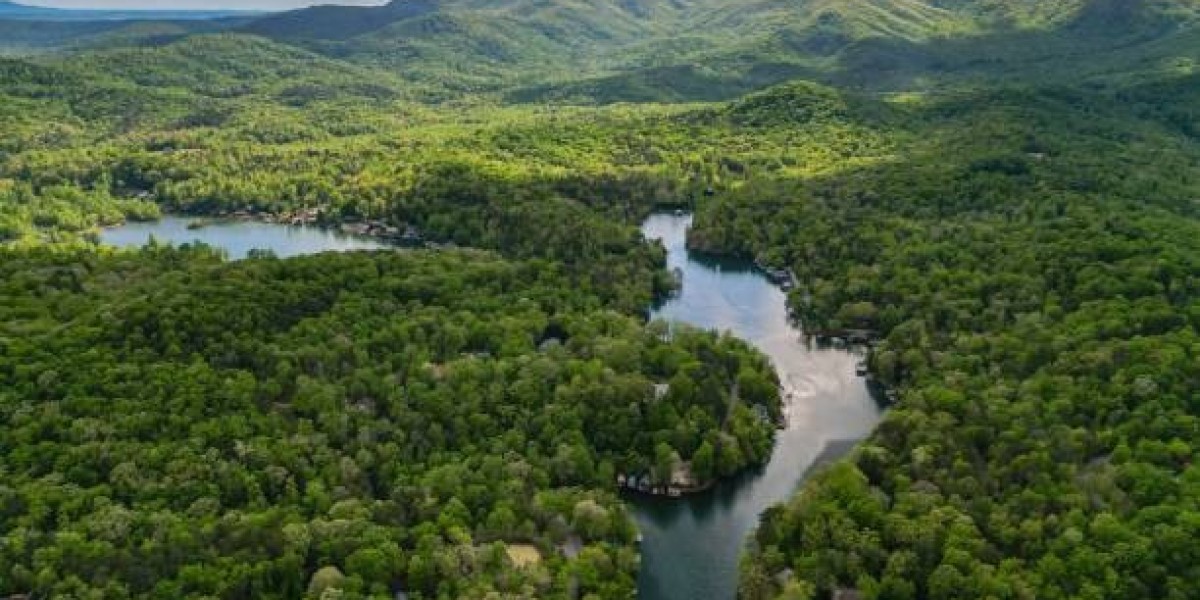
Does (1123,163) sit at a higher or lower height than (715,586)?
higher

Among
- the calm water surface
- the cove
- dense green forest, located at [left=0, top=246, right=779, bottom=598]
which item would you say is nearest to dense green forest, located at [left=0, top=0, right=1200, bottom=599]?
dense green forest, located at [left=0, top=246, right=779, bottom=598]

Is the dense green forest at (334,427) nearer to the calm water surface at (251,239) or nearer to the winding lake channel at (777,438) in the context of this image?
the winding lake channel at (777,438)

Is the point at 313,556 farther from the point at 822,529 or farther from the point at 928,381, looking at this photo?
the point at 928,381

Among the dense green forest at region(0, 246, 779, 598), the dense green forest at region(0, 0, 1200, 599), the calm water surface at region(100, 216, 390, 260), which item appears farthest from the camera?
the calm water surface at region(100, 216, 390, 260)

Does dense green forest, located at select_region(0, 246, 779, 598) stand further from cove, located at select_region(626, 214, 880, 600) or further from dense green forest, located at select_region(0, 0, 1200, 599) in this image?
cove, located at select_region(626, 214, 880, 600)

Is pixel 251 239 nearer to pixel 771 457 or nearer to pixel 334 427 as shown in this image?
pixel 334 427

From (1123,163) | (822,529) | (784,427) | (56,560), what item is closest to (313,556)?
(56,560)

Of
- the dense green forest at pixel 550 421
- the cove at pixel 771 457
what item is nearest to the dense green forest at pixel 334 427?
the dense green forest at pixel 550 421
